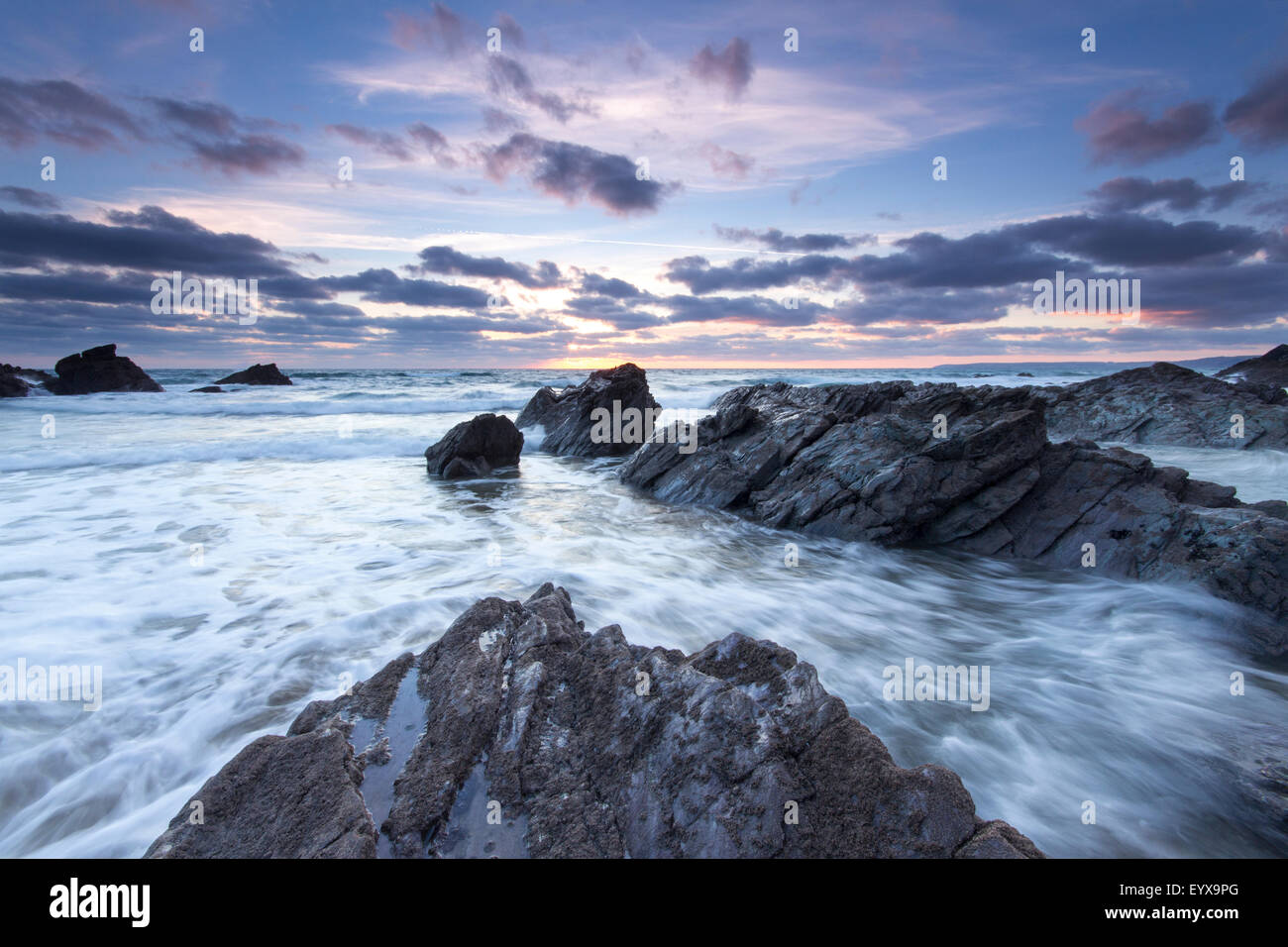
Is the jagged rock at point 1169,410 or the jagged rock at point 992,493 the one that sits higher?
the jagged rock at point 1169,410

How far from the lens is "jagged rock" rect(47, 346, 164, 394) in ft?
142

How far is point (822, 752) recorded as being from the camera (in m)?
2.96

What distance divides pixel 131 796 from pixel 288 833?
2406mm

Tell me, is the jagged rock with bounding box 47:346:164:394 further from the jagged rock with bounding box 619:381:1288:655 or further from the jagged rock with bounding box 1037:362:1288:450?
the jagged rock with bounding box 1037:362:1288:450

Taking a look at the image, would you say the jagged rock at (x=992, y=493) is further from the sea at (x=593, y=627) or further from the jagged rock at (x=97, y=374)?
the jagged rock at (x=97, y=374)

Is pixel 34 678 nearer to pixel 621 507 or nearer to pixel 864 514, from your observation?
pixel 621 507

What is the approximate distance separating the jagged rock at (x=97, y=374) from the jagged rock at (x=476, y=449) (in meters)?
44.7

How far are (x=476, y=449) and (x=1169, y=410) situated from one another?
2376cm

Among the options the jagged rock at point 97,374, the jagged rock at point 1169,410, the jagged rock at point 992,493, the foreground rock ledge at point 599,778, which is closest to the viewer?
the foreground rock ledge at point 599,778

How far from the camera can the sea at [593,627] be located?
4199 mm

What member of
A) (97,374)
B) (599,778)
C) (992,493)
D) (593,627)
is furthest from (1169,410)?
(97,374)

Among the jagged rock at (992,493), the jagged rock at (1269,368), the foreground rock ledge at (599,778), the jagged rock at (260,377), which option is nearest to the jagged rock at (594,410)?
the jagged rock at (992,493)

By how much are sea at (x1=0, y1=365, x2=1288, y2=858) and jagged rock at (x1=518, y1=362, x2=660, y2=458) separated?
6.46m
